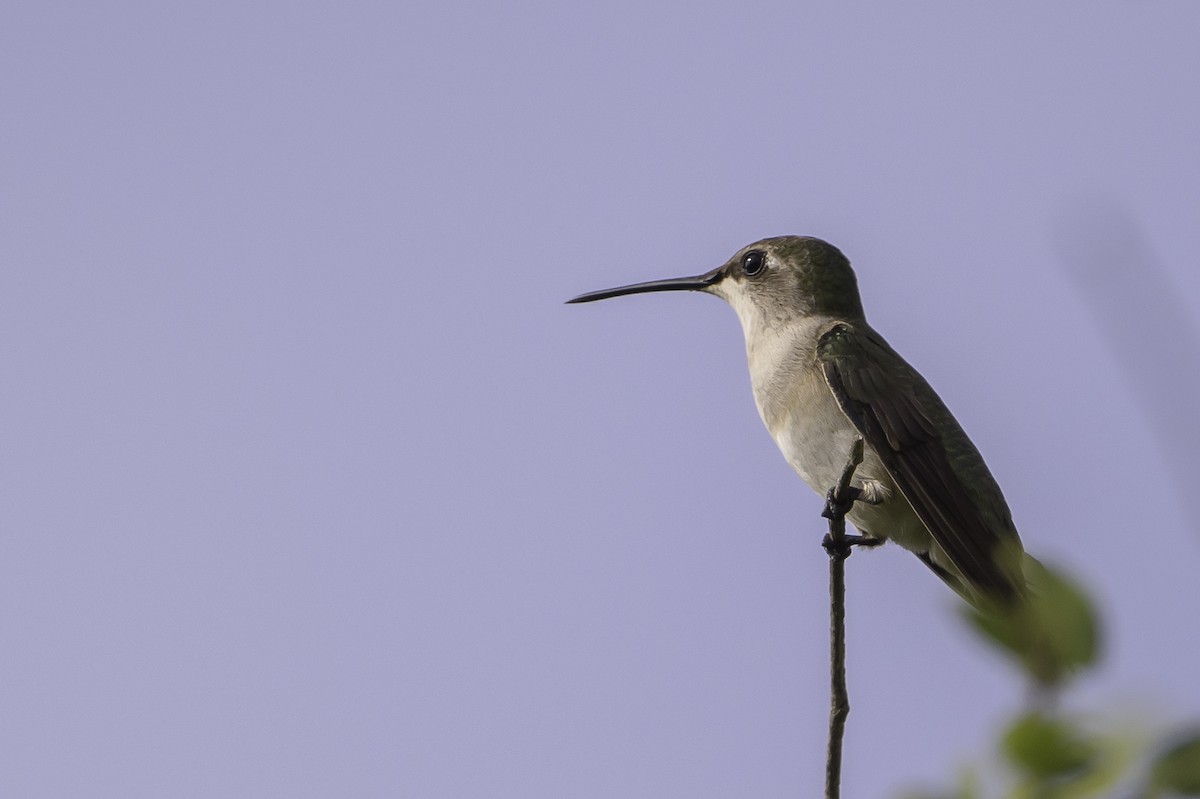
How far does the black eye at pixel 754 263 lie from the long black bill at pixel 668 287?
0.26m

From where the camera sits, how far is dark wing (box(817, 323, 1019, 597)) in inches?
212

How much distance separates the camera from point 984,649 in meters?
0.91

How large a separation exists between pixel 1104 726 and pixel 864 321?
6.89 metres

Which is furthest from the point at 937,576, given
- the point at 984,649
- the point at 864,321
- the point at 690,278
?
the point at 984,649

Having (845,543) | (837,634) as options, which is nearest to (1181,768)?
(837,634)

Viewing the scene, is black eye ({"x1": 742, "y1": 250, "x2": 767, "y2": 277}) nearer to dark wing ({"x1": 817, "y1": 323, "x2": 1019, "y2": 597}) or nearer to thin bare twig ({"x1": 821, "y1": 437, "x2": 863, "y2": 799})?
dark wing ({"x1": 817, "y1": 323, "x2": 1019, "y2": 597})

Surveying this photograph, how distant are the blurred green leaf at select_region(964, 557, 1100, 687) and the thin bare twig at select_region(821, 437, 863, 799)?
1435mm

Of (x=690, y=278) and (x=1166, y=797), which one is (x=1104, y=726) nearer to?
(x=1166, y=797)

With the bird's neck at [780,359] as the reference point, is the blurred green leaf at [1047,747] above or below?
below

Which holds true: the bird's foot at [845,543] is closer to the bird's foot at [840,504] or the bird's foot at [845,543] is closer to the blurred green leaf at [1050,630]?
the bird's foot at [840,504]

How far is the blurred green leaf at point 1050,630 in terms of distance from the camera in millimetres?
827

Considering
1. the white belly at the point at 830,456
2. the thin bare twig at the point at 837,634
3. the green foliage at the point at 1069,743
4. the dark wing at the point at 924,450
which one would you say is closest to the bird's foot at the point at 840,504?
the thin bare twig at the point at 837,634

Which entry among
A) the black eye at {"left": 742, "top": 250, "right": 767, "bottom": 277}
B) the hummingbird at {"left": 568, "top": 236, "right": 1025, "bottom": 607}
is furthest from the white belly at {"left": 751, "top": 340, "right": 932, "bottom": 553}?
the black eye at {"left": 742, "top": 250, "right": 767, "bottom": 277}

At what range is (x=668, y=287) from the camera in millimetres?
8148
